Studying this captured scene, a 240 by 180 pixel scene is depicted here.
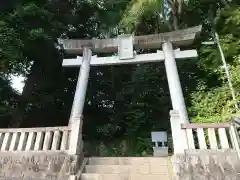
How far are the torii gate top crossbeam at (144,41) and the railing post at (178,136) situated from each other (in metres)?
3.00

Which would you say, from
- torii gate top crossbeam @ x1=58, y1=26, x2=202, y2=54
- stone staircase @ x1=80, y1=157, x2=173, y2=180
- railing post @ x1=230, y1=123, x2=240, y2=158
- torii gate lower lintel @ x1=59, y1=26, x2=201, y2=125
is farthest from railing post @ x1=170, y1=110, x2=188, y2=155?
torii gate top crossbeam @ x1=58, y1=26, x2=202, y2=54

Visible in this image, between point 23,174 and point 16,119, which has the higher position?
point 16,119

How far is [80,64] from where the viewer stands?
309 inches

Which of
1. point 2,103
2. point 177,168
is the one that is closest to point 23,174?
point 177,168

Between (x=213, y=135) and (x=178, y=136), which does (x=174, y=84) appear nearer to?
(x=178, y=136)

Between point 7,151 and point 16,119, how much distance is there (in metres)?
4.04

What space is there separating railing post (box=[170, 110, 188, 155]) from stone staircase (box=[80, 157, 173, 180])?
504 mm

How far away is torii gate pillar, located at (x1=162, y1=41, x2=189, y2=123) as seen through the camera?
20.3 feet

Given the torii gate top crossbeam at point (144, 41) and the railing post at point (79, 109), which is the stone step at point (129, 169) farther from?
the torii gate top crossbeam at point (144, 41)

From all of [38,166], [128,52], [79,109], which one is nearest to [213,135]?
[79,109]

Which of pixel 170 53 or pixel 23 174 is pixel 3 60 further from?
pixel 170 53

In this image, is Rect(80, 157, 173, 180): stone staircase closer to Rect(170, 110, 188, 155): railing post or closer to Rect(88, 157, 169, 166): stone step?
Rect(88, 157, 169, 166): stone step

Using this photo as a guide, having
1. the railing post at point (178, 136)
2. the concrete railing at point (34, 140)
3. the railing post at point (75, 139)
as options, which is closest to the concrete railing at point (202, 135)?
the railing post at point (178, 136)

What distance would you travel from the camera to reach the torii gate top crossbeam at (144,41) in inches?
295
